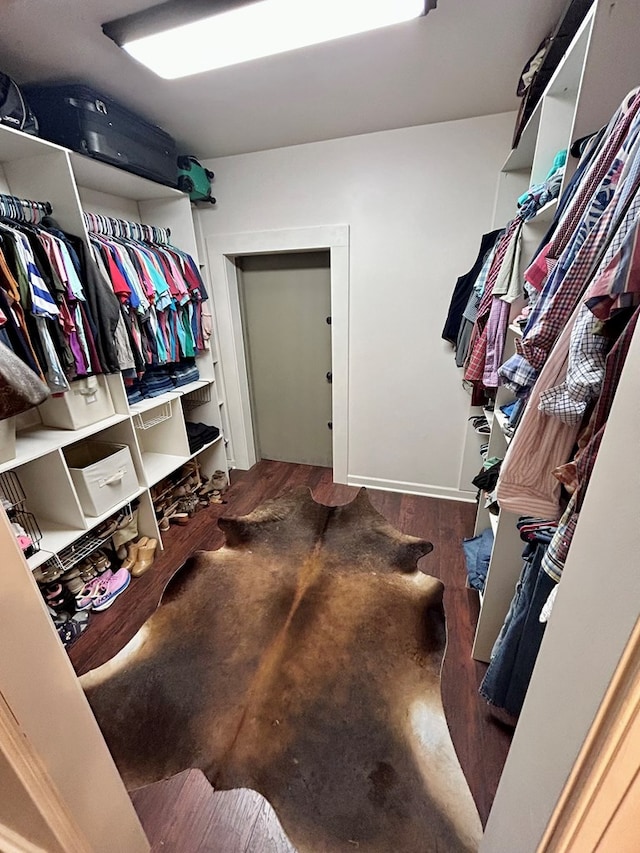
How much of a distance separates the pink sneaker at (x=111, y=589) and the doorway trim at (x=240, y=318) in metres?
1.43

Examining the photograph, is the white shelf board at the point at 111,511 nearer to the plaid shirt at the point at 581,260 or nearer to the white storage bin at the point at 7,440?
the white storage bin at the point at 7,440

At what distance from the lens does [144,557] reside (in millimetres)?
2041

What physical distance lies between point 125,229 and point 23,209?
61cm

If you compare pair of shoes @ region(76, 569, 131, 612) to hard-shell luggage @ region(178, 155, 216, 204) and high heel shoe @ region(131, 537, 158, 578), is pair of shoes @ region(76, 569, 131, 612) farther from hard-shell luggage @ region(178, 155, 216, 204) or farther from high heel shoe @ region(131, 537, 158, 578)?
hard-shell luggage @ region(178, 155, 216, 204)

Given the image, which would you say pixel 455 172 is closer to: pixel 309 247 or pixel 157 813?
pixel 309 247

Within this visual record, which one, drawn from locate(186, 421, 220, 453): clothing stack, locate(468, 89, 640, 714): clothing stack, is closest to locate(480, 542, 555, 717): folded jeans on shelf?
locate(468, 89, 640, 714): clothing stack

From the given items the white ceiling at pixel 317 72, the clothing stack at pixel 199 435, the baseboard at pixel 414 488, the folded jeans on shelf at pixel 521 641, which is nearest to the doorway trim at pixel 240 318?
the baseboard at pixel 414 488

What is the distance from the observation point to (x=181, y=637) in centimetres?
160

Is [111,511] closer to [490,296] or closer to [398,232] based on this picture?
[490,296]

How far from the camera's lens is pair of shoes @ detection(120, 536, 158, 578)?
1991mm

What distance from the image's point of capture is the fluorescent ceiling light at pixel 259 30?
1093 millimetres

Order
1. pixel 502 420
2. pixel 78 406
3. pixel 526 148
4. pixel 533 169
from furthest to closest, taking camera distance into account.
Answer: pixel 78 406 → pixel 526 148 → pixel 502 420 → pixel 533 169

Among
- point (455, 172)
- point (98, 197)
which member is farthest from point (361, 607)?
point (98, 197)

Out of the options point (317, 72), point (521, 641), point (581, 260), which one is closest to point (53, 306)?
point (317, 72)
